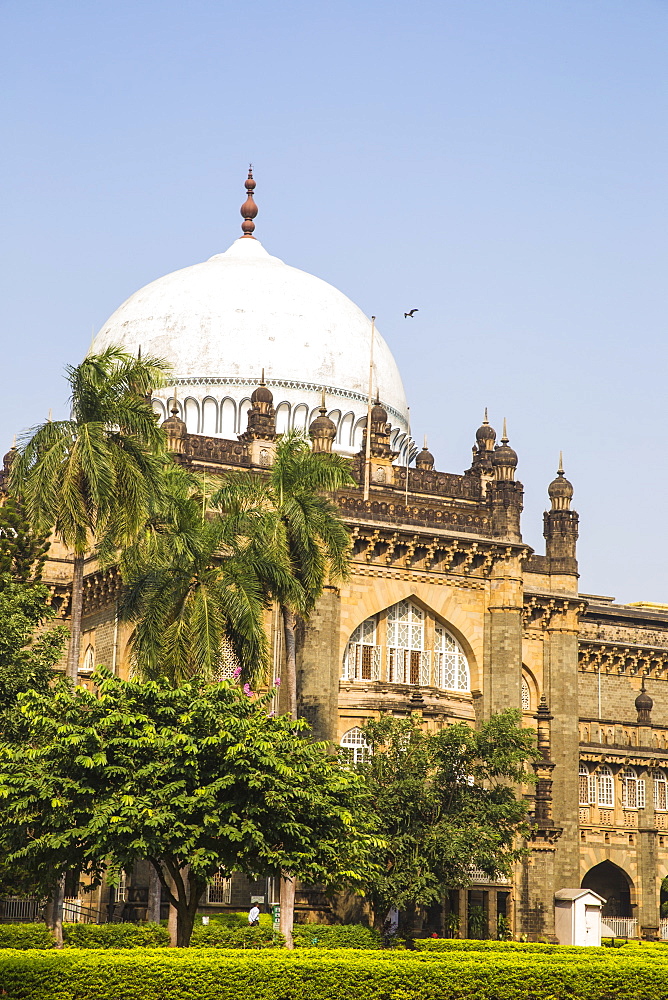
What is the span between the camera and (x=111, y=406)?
35.0 meters

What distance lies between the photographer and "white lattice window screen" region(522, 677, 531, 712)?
5150 centimetres

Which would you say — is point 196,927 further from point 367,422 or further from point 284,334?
point 284,334

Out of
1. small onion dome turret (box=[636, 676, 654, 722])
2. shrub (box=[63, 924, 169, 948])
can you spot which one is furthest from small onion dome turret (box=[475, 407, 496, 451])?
shrub (box=[63, 924, 169, 948])

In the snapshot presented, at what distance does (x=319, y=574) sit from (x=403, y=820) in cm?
660

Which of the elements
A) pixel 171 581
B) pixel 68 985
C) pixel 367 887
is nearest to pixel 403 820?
pixel 367 887

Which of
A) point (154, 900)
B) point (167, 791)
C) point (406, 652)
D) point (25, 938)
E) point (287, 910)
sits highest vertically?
point (406, 652)

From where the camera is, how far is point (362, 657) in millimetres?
47281

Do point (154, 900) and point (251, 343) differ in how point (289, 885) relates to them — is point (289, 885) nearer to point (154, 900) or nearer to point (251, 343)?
point (154, 900)

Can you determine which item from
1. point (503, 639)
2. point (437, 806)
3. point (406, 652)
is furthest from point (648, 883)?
point (437, 806)

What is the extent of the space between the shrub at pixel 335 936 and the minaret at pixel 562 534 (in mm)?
16474

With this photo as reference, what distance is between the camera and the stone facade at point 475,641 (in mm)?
46875

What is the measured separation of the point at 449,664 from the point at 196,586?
14319 millimetres

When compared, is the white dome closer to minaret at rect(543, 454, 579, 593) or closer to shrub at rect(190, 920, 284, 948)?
minaret at rect(543, 454, 579, 593)

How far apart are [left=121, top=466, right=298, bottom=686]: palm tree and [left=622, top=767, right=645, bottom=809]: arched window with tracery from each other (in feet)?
74.1
